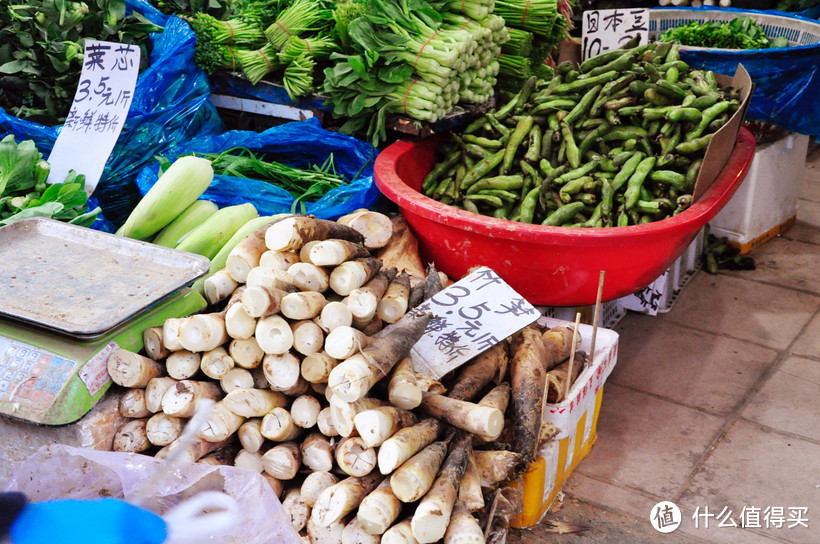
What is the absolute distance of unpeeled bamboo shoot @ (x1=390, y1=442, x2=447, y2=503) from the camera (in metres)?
2.02

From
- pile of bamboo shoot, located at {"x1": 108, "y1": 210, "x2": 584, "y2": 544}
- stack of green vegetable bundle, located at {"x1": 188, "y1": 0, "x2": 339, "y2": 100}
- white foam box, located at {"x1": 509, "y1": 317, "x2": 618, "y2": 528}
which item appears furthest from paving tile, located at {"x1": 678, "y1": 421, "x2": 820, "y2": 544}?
stack of green vegetable bundle, located at {"x1": 188, "y1": 0, "x2": 339, "y2": 100}

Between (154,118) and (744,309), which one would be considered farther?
(744,309)

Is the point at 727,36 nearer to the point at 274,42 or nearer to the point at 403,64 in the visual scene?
the point at 403,64

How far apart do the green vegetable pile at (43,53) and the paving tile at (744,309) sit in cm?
351

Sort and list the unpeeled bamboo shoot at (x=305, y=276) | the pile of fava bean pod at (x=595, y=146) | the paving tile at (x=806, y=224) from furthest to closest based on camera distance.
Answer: the paving tile at (x=806, y=224) < the pile of fava bean pod at (x=595, y=146) < the unpeeled bamboo shoot at (x=305, y=276)

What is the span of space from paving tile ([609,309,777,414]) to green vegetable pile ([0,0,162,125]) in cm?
315

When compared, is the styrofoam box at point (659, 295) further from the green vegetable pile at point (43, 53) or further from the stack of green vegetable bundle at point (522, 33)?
the green vegetable pile at point (43, 53)

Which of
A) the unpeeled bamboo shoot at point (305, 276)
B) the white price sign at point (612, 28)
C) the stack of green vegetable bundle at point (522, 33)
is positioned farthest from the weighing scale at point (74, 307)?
the white price sign at point (612, 28)

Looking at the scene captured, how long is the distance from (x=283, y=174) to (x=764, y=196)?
3234 millimetres

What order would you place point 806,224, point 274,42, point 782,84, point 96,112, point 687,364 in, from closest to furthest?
point 96,112 < point 687,364 < point 274,42 < point 782,84 < point 806,224

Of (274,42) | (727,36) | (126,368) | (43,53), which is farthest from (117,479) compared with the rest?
(727,36)

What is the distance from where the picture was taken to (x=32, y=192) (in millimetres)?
3158

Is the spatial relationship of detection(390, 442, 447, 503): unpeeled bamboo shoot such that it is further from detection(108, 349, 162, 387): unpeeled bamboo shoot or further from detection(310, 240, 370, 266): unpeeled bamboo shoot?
detection(108, 349, 162, 387): unpeeled bamboo shoot

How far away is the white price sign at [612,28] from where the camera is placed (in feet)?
14.4
